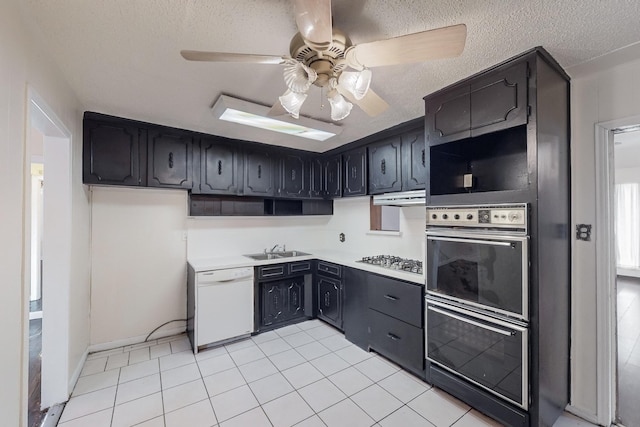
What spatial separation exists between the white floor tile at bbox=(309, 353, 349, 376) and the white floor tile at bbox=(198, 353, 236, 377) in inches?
31.3

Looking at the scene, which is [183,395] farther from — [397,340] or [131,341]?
[397,340]

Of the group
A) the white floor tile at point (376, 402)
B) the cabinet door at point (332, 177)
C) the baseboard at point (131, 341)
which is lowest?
the white floor tile at point (376, 402)

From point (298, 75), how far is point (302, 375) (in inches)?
93.6

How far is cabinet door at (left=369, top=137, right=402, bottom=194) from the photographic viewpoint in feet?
9.52

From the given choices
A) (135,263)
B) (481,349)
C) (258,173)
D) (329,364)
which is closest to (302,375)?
(329,364)

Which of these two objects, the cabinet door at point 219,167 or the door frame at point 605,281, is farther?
the cabinet door at point 219,167

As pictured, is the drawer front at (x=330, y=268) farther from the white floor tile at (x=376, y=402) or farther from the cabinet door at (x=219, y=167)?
the cabinet door at (x=219, y=167)

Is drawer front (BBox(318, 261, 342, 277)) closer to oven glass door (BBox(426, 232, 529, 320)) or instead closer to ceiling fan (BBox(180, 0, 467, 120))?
oven glass door (BBox(426, 232, 529, 320))

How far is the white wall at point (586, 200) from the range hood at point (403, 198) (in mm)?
1057

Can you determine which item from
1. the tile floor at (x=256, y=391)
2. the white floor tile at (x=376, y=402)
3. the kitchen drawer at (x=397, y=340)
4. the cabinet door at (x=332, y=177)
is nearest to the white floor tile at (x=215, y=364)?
Result: the tile floor at (x=256, y=391)

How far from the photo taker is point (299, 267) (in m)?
3.54

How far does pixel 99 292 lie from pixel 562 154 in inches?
169

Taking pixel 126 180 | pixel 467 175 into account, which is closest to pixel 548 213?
pixel 467 175

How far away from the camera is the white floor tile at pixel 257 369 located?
95.0 inches
